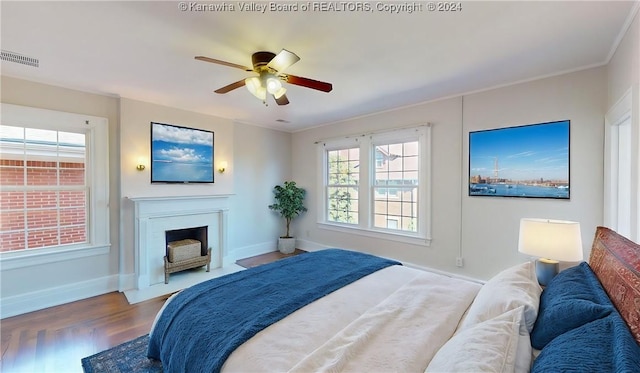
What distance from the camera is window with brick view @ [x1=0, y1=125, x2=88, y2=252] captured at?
296cm

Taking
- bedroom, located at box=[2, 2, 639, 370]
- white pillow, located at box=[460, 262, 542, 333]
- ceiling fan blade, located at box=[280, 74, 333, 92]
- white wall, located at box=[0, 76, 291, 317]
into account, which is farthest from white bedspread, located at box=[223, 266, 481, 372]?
white wall, located at box=[0, 76, 291, 317]

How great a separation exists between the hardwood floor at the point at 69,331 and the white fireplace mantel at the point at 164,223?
0.50 metres

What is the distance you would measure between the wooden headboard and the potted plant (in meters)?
4.29

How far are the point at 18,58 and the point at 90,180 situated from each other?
4.84 ft

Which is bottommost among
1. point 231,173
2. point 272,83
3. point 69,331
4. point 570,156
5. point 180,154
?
point 69,331

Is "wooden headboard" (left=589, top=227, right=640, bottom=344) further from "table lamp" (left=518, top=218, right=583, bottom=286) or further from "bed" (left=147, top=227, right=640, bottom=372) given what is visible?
"table lamp" (left=518, top=218, right=583, bottom=286)

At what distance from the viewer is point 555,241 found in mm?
2008

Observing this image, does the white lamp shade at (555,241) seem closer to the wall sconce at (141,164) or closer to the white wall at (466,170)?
the white wall at (466,170)

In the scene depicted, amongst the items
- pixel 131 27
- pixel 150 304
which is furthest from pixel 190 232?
pixel 131 27

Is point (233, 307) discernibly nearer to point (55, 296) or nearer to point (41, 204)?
point (55, 296)

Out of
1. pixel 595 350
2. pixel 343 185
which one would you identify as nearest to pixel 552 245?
pixel 595 350

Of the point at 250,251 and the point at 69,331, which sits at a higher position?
the point at 250,251

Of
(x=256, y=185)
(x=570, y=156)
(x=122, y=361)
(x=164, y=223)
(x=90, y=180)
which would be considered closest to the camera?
(x=122, y=361)

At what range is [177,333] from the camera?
1.52 meters
